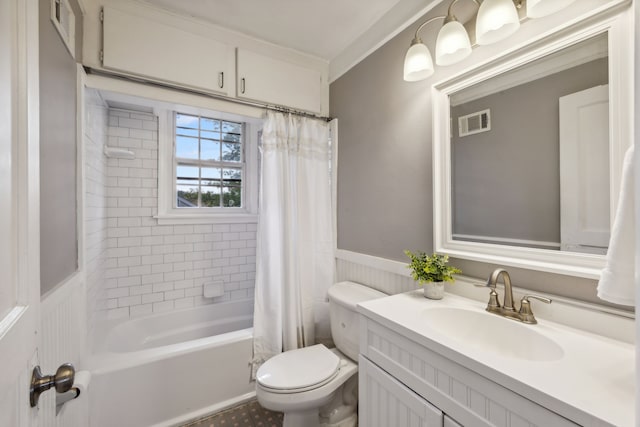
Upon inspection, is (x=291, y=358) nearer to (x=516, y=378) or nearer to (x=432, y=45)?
(x=516, y=378)

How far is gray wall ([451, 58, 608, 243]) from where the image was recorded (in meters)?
1.02

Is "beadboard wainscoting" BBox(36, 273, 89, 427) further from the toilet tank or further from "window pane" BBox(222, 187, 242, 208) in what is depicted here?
"window pane" BBox(222, 187, 242, 208)

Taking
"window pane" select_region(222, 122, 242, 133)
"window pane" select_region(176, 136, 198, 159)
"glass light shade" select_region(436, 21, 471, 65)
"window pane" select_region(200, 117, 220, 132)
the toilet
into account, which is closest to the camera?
"glass light shade" select_region(436, 21, 471, 65)

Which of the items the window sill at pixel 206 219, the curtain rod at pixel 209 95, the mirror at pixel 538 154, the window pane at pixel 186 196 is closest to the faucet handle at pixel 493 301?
Result: the mirror at pixel 538 154

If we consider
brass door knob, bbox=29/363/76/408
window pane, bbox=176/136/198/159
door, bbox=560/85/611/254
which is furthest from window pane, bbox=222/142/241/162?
door, bbox=560/85/611/254

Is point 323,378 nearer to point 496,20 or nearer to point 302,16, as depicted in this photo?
point 496,20

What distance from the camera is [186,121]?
2598 mm

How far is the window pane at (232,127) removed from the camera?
2789 millimetres

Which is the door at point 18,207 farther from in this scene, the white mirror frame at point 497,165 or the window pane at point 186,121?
the window pane at point 186,121

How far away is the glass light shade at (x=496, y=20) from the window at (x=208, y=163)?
7.51 ft

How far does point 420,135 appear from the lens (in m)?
1.51

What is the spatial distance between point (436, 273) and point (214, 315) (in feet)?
7.15

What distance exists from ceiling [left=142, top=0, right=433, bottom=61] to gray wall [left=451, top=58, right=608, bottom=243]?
77cm

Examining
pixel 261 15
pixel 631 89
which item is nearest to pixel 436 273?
pixel 631 89
